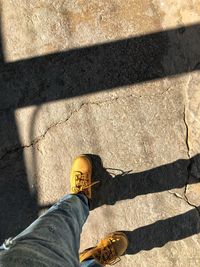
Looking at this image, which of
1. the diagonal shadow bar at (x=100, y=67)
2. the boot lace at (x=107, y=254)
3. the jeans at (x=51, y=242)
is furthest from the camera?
the diagonal shadow bar at (x=100, y=67)

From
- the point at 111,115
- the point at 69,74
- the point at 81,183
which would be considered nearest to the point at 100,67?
the point at 69,74

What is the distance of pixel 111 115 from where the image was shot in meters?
3.01

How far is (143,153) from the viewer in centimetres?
294

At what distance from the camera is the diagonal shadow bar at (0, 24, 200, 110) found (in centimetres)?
295

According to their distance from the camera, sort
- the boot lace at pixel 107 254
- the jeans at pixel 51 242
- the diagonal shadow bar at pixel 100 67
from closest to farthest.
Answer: the jeans at pixel 51 242
the boot lace at pixel 107 254
the diagonal shadow bar at pixel 100 67

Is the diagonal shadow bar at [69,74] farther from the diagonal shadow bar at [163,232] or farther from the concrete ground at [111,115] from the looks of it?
the diagonal shadow bar at [163,232]

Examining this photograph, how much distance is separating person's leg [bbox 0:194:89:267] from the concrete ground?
51 centimetres

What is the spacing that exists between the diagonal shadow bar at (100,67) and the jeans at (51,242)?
88 cm

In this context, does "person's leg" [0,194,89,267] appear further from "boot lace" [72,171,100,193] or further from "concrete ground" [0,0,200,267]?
"concrete ground" [0,0,200,267]

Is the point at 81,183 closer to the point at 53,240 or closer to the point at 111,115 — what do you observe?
the point at 111,115

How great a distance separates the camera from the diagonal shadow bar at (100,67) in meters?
2.95

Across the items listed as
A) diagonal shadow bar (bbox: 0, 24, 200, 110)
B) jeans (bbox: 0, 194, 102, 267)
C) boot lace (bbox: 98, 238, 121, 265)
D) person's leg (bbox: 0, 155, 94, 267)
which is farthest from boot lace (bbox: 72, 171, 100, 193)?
diagonal shadow bar (bbox: 0, 24, 200, 110)

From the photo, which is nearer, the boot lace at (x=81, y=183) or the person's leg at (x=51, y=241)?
the person's leg at (x=51, y=241)

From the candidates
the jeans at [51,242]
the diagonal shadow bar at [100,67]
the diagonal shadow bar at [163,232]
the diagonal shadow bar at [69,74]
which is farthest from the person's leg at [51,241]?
the diagonal shadow bar at [100,67]
